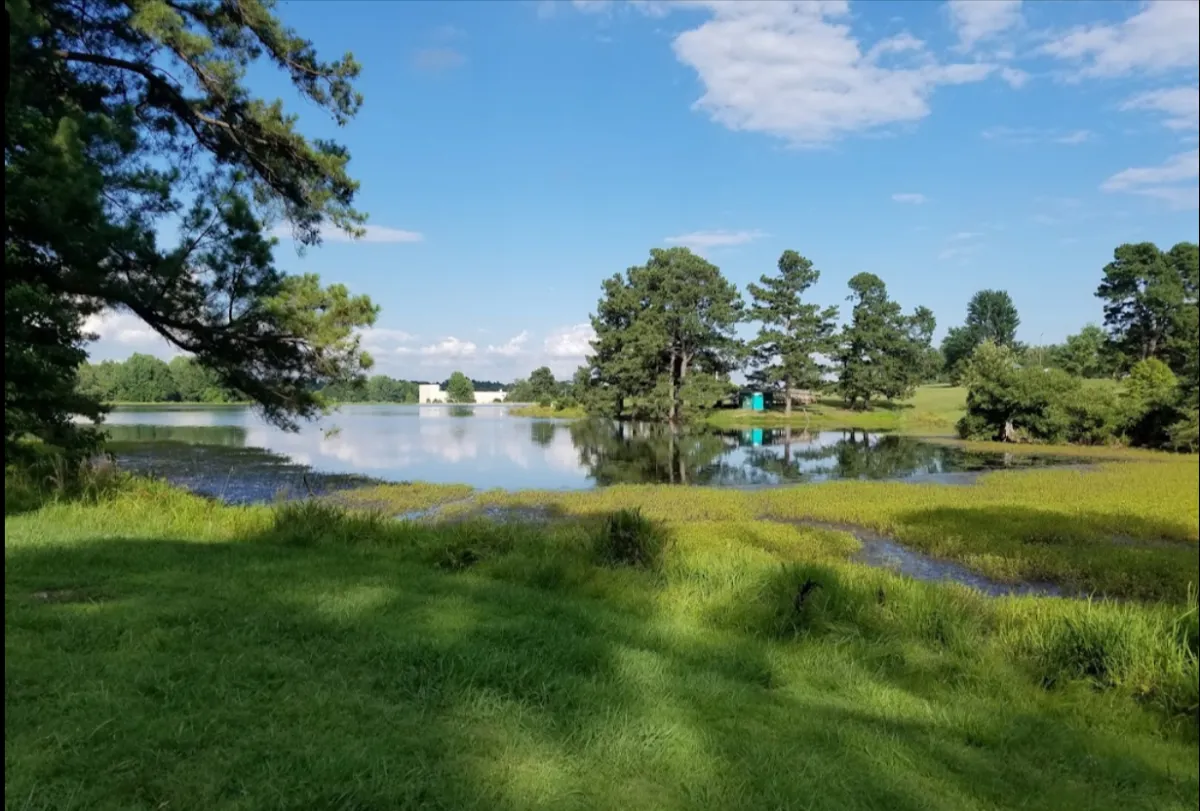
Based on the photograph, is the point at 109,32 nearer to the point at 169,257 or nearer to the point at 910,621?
the point at 169,257

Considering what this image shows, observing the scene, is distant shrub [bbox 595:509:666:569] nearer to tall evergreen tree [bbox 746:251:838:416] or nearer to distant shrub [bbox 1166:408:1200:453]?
distant shrub [bbox 1166:408:1200:453]

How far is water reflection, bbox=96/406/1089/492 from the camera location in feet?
76.5

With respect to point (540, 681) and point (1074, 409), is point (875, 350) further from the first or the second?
point (540, 681)

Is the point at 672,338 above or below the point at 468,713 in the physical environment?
above

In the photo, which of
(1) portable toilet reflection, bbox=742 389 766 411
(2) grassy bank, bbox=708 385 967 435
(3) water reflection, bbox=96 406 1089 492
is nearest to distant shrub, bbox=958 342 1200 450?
(3) water reflection, bbox=96 406 1089 492

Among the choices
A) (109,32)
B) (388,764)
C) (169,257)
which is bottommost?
(388,764)

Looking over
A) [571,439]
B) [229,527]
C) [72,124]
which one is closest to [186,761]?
[229,527]

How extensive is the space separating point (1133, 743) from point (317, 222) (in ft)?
48.6

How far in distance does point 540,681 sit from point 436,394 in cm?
14910

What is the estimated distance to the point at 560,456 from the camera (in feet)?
101

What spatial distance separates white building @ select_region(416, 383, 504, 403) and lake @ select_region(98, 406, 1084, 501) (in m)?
98.9

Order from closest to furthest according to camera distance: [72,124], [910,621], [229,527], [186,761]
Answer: [186,761], [910,621], [229,527], [72,124]

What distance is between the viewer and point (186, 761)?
308cm

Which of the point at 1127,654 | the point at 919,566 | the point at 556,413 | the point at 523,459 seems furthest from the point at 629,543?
the point at 556,413
